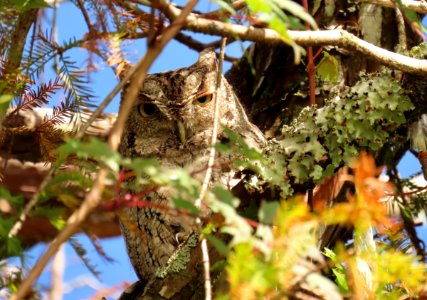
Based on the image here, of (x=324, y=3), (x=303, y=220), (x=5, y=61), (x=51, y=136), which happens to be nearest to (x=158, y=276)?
(x=51, y=136)

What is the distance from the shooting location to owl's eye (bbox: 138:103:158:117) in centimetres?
274

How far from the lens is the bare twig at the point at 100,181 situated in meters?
0.87

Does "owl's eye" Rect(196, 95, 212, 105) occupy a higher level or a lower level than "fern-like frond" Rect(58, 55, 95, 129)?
higher

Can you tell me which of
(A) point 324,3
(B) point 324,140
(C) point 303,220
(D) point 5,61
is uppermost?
(A) point 324,3

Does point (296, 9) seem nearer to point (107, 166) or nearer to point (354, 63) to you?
point (107, 166)

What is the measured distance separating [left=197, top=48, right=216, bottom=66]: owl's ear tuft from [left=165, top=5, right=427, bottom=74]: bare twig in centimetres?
125

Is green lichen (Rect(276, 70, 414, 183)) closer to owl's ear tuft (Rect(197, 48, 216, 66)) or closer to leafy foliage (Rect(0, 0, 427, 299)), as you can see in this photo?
leafy foliage (Rect(0, 0, 427, 299))

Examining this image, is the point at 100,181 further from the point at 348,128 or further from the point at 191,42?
the point at 191,42

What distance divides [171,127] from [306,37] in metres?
1.41

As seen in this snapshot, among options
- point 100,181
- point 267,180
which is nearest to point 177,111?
point 267,180

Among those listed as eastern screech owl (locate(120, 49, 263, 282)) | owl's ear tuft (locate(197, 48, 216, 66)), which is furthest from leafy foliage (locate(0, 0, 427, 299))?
owl's ear tuft (locate(197, 48, 216, 66))

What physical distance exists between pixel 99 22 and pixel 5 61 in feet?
1.33

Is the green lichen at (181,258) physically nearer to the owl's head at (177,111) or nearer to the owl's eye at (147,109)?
the owl's head at (177,111)

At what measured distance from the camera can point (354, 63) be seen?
105 inches
